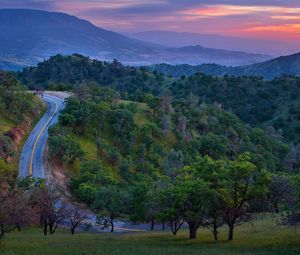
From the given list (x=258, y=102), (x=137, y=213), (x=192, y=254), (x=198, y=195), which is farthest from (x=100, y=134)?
(x=258, y=102)

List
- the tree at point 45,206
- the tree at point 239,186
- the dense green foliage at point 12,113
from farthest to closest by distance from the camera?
the dense green foliage at point 12,113
the tree at point 45,206
the tree at point 239,186

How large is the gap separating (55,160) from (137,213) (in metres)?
29.6

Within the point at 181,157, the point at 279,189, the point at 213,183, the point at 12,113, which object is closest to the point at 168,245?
the point at 213,183

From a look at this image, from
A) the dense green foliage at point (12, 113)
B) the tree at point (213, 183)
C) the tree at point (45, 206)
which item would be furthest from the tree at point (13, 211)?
the dense green foliage at point (12, 113)

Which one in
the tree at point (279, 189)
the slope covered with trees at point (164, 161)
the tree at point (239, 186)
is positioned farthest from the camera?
the tree at point (279, 189)

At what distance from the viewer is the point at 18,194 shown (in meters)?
36.4

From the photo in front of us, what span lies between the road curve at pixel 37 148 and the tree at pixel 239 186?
37.6 m

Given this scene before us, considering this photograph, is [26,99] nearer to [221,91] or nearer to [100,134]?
[100,134]

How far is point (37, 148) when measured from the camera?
78000 millimetres

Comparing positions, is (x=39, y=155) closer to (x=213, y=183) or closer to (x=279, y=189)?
(x=279, y=189)

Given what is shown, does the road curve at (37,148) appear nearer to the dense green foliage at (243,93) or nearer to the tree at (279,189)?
the tree at (279,189)

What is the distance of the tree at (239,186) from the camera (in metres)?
35.5

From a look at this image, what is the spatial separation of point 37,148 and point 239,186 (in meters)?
48.6

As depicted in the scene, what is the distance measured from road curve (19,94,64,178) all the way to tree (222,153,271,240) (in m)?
37.6
